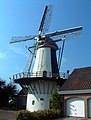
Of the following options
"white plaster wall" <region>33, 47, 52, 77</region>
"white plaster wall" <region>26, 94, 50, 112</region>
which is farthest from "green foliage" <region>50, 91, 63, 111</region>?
"white plaster wall" <region>33, 47, 52, 77</region>

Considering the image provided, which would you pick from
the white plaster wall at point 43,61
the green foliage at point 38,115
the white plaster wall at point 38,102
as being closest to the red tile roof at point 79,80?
the green foliage at point 38,115

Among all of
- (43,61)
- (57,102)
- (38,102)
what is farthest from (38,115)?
(43,61)

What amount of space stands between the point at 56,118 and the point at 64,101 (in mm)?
2747

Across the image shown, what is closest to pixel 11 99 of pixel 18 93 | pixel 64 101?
pixel 18 93

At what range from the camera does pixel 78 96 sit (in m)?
27.2

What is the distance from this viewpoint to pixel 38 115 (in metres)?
24.5

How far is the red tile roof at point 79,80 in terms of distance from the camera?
1082 inches

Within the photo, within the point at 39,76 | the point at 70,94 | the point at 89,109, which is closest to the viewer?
the point at 89,109

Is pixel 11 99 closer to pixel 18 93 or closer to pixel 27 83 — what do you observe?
pixel 18 93

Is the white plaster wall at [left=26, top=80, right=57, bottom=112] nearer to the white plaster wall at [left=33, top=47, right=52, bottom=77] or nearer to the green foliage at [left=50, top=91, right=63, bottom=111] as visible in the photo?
the white plaster wall at [left=33, top=47, right=52, bottom=77]

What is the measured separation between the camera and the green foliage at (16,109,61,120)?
77.5 feet

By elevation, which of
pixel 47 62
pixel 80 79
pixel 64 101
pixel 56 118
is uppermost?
pixel 47 62

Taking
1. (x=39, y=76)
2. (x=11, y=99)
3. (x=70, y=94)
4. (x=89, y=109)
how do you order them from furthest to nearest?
(x=11, y=99), (x=39, y=76), (x=70, y=94), (x=89, y=109)

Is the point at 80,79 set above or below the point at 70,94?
above
